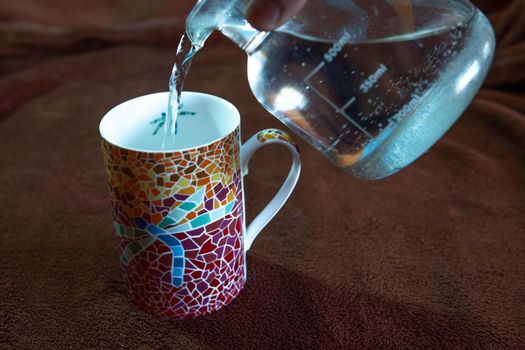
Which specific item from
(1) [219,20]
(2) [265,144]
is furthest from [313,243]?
(1) [219,20]

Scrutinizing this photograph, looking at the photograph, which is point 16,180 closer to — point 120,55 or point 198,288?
point 198,288

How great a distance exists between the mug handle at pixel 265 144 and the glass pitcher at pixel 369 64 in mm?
26

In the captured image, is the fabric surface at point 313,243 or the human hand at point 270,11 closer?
the human hand at point 270,11

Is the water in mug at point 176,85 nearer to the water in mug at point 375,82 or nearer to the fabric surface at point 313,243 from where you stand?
the water in mug at point 375,82

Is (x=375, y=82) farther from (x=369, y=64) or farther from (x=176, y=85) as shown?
(x=176, y=85)

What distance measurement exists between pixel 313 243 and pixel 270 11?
1.05 feet

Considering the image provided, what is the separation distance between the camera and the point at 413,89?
52 centimetres

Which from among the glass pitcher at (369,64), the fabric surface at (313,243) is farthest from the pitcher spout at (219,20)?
the fabric surface at (313,243)

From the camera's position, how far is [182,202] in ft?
1.67

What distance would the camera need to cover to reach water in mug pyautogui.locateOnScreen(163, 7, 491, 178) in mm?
514

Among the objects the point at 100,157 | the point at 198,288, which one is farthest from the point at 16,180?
the point at 198,288

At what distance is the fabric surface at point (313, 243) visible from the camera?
56 centimetres

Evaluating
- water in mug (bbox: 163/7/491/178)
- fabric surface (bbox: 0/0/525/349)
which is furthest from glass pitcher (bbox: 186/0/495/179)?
fabric surface (bbox: 0/0/525/349)

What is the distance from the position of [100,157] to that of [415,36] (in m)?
0.54
